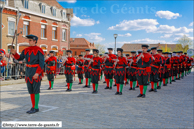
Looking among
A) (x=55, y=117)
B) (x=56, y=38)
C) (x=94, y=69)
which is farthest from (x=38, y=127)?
(x=56, y=38)

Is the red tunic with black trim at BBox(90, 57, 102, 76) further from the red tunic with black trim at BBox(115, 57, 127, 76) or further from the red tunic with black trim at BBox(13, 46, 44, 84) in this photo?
the red tunic with black trim at BBox(13, 46, 44, 84)

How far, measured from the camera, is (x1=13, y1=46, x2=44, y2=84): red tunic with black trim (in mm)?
2699

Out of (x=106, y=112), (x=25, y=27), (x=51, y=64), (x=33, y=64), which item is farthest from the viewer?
(x=25, y=27)

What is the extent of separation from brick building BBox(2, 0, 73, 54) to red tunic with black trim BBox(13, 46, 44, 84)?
70.1ft

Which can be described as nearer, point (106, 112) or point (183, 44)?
point (106, 112)

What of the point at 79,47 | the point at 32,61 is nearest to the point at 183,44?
the point at 79,47

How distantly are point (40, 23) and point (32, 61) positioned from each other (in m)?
25.8

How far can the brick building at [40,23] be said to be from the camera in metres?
22.6

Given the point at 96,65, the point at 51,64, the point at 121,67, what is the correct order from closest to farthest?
1. the point at 121,67
2. the point at 96,65
3. the point at 51,64

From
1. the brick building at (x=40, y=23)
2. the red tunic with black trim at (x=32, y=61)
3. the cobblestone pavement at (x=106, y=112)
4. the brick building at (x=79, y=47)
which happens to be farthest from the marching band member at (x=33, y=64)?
the brick building at (x=79, y=47)

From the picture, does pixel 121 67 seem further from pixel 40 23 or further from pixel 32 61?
pixel 40 23

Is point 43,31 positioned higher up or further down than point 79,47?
further down

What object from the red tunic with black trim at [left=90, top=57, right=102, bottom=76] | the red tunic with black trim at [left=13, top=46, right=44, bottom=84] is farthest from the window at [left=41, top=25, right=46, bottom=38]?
the red tunic with black trim at [left=13, top=46, right=44, bottom=84]

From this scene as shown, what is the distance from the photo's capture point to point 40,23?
27.0 meters
